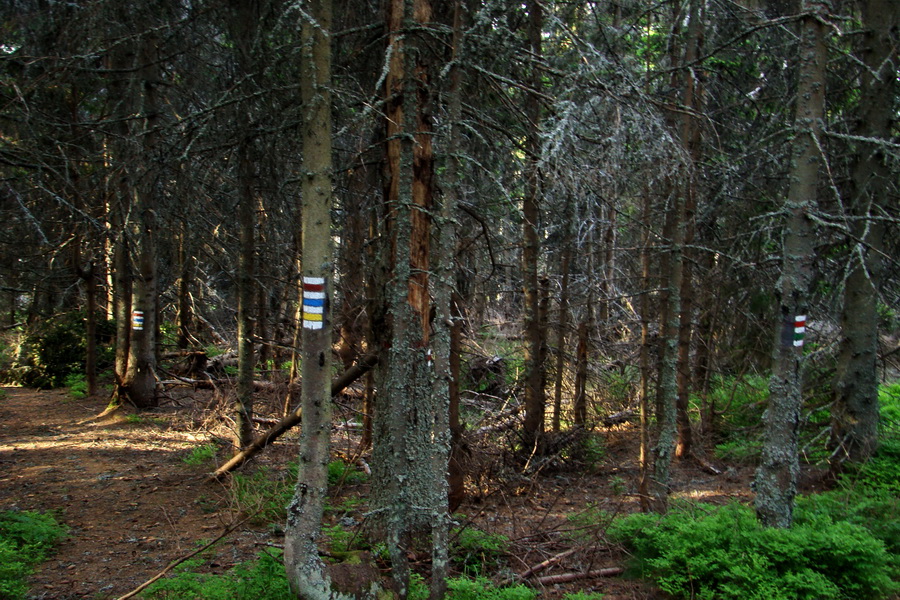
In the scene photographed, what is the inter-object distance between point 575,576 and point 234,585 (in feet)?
10.6

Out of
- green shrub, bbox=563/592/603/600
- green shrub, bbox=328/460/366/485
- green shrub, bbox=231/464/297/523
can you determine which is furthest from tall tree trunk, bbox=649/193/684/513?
green shrub, bbox=231/464/297/523

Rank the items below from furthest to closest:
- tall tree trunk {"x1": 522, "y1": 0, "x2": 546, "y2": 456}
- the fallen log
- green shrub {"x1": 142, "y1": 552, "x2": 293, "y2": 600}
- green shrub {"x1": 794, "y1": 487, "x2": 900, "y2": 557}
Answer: tall tree trunk {"x1": 522, "y1": 0, "x2": 546, "y2": 456} < green shrub {"x1": 794, "y1": 487, "x2": 900, "y2": 557} < the fallen log < green shrub {"x1": 142, "y1": 552, "x2": 293, "y2": 600}

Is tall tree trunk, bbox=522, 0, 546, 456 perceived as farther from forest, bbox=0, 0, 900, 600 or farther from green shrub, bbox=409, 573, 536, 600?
green shrub, bbox=409, 573, 536, 600

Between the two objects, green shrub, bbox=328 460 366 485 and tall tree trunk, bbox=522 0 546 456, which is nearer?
green shrub, bbox=328 460 366 485

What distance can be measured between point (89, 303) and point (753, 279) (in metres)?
11.7

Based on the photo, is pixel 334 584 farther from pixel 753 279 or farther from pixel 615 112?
pixel 753 279

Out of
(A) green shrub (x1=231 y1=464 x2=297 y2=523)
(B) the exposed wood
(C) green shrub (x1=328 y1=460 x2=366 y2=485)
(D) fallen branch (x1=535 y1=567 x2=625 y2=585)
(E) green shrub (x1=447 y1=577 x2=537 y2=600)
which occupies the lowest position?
(D) fallen branch (x1=535 y1=567 x2=625 y2=585)

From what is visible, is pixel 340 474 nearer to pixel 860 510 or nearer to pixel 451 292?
pixel 451 292

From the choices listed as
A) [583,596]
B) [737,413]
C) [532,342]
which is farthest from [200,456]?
[737,413]

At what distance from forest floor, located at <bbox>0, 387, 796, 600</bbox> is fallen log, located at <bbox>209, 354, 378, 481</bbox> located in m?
0.36

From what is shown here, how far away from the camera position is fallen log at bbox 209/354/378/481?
6527 millimetres

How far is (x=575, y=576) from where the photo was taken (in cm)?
637

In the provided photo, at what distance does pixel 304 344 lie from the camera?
15.6ft

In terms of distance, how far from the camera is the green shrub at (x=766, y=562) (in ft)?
18.2
